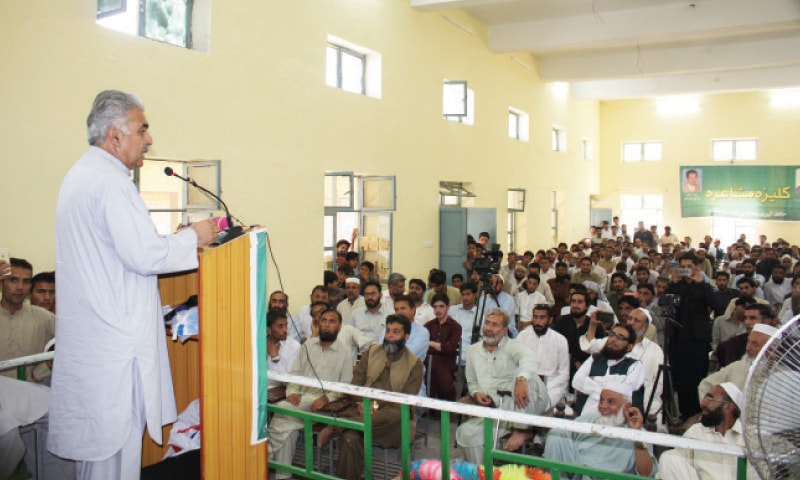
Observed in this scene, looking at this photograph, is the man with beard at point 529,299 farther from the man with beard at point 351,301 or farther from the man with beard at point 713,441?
the man with beard at point 713,441

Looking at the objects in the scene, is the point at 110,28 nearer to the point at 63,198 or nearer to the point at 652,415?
the point at 63,198

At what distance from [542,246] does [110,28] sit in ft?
36.7

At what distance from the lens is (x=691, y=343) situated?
225 inches

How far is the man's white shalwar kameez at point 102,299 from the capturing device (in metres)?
1.69

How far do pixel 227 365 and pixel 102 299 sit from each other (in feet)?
1.47

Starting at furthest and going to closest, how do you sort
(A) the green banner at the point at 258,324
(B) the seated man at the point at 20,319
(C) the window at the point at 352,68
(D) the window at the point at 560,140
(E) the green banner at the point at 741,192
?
(E) the green banner at the point at 741,192
(D) the window at the point at 560,140
(C) the window at the point at 352,68
(B) the seated man at the point at 20,319
(A) the green banner at the point at 258,324

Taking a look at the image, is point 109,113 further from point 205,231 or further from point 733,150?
point 733,150

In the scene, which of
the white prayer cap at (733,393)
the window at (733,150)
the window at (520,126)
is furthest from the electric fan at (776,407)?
the window at (733,150)

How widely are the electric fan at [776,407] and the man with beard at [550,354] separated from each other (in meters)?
3.03

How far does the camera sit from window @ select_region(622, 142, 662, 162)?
1878cm

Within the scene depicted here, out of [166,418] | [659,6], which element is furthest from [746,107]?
[166,418]

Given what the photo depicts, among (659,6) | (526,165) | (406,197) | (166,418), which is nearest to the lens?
(166,418)

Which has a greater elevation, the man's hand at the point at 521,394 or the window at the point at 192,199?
the window at the point at 192,199

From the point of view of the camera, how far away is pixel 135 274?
5.82 ft
